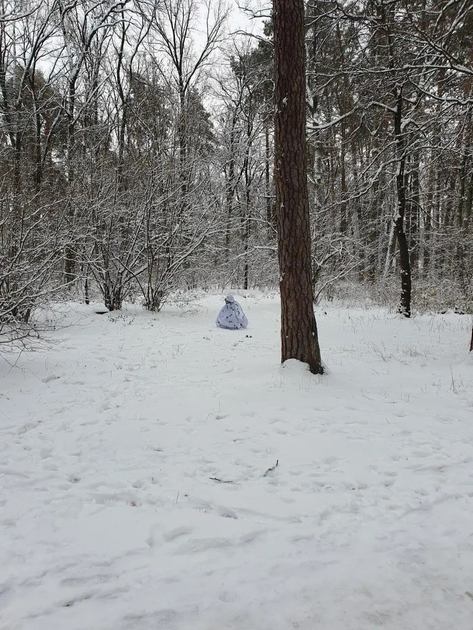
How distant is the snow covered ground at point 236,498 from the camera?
1639 millimetres

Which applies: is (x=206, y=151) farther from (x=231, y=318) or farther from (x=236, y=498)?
(x=236, y=498)

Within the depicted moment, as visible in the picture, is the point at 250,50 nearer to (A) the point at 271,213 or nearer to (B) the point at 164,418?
(A) the point at 271,213

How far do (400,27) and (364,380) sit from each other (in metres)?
6.21

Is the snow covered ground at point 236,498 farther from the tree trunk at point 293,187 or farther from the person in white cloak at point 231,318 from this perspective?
the person in white cloak at point 231,318

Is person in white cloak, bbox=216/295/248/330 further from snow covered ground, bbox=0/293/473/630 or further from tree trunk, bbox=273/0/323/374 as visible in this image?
tree trunk, bbox=273/0/323/374

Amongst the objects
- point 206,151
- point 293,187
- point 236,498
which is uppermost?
point 206,151

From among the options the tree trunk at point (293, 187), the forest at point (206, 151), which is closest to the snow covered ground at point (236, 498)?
the tree trunk at point (293, 187)

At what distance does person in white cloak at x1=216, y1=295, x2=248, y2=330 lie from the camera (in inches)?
349

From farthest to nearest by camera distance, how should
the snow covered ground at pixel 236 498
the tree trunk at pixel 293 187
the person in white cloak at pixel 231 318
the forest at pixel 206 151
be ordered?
1. the person in white cloak at pixel 231 318
2. the forest at pixel 206 151
3. the tree trunk at pixel 293 187
4. the snow covered ground at pixel 236 498

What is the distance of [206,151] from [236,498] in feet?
47.8

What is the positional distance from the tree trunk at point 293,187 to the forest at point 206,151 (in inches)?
77.4

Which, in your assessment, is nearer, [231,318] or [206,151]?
[231,318]

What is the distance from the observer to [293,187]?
4602 mm

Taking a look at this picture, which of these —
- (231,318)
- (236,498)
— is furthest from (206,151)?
(236,498)
